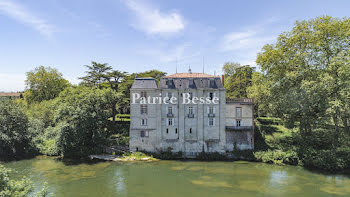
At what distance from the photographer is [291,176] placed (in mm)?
24469

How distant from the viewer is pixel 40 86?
51.2 meters

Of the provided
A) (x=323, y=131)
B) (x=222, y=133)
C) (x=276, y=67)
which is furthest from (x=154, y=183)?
(x=323, y=131)

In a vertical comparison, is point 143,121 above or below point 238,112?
below

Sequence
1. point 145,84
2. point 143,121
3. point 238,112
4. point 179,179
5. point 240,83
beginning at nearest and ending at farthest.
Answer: point 179,179 < point 238,112 < point 143,121 < point 145,84 < point 240,83

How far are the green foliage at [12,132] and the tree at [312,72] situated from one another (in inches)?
1545

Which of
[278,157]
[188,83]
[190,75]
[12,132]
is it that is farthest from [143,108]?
[278,157]

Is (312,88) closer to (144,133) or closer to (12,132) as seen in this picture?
(144,133)

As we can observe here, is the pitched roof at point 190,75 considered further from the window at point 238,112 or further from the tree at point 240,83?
the tree at point 240,83

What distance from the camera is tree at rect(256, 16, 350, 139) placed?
2597cm

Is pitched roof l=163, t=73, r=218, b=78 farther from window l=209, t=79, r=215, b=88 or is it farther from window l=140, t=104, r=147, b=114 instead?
window l=140, t=104, r=147, b=114

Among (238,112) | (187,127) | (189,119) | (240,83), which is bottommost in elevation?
(187,127)

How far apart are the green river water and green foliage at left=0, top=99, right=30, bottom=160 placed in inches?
141

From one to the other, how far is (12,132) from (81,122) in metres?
10.9

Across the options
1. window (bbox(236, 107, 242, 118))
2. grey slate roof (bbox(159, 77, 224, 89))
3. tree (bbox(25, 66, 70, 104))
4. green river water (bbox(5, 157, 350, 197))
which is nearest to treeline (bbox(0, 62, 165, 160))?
green river water (bbox(5, 157, 350, 197))
